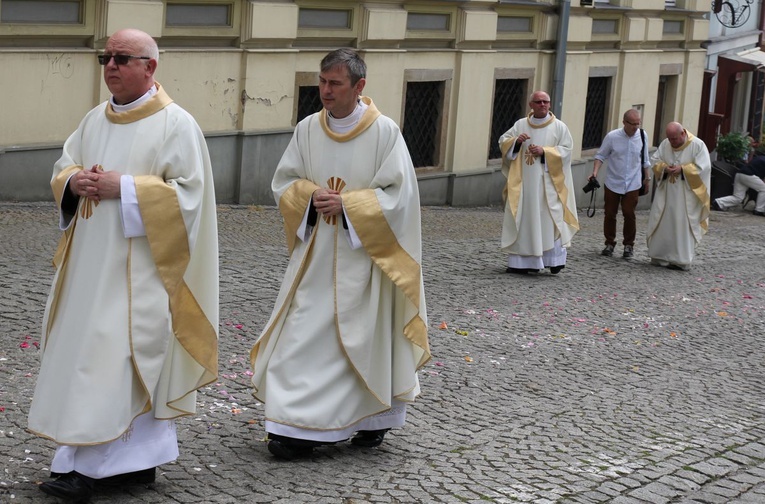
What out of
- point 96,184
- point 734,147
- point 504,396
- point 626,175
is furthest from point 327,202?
point 734,147

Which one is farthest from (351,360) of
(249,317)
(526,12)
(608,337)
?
(526,12)

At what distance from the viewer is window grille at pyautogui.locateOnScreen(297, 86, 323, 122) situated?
52.9 ft

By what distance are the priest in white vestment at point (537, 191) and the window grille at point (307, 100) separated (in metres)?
3.61

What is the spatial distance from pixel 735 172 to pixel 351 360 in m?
20.1

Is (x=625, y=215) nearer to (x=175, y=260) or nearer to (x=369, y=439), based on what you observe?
(x=369, y=439)

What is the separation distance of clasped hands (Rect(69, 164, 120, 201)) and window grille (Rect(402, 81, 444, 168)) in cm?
1268

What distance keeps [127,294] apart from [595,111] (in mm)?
18370

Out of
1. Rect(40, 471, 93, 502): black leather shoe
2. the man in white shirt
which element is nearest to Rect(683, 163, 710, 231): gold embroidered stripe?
the man in white shirt

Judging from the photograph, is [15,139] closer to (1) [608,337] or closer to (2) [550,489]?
(1) [608,337]

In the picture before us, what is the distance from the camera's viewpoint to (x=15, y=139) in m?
12.5

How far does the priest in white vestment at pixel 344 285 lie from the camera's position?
6281 millimetres

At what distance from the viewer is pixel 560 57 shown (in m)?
20.5

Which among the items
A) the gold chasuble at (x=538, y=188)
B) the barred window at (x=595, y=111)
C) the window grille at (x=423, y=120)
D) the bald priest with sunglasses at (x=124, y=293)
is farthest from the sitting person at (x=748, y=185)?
the bald priest with sunglasses at (x=124, y=293)

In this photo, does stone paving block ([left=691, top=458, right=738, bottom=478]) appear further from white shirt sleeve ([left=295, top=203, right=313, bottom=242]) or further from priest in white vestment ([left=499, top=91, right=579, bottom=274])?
priest in white vestment ([left=499, top=91, right=579, bottom=274])
